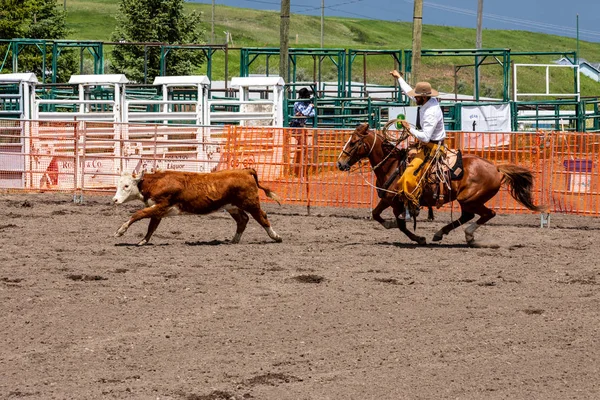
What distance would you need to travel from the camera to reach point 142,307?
9031 mm

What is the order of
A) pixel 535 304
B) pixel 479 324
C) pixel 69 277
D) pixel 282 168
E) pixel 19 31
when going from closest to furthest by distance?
pixel 479 324
pixel 535 304
pixel 69 277
pixel 282 168
pixel 19 31

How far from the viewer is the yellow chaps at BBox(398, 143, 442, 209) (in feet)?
40.8

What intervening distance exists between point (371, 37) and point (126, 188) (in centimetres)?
13181

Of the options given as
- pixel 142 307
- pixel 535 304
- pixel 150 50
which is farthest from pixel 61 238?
pixel 150 50

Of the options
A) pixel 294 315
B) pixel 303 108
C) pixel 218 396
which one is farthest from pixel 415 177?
pixel 303 108

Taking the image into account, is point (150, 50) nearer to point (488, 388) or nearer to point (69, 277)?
point (69, 277)

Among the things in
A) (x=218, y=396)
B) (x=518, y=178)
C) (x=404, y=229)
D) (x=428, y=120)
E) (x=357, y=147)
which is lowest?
(x=218, y=396)

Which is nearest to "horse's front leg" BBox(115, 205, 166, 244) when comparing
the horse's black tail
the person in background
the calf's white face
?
the calf's white face

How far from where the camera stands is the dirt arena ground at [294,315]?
22.4 ft

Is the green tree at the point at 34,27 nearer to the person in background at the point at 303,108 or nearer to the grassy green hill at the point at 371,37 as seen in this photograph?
the person in background at the point at 303,108

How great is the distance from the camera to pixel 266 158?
682 inches

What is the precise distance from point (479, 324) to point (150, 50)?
42283mm

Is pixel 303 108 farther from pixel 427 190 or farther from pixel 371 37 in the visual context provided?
pixel 371 37

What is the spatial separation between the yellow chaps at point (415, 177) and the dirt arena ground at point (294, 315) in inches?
26.0
